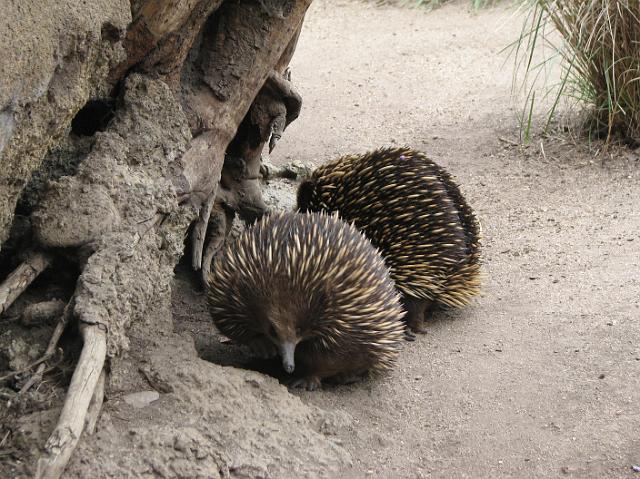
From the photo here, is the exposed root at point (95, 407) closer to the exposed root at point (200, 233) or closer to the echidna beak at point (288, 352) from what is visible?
the echidna beak at point (288, 352)

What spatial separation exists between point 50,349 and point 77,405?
15.0 inches

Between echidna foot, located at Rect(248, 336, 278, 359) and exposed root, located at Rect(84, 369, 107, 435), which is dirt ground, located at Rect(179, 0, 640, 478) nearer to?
echidna foot, located at Rect(248, 336, 278, 359)

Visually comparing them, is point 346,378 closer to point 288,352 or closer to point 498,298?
point 288,352

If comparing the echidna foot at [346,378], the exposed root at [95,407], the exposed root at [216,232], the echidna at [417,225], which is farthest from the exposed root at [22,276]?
the echidna at [417,225]

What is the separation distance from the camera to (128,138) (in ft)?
13.0

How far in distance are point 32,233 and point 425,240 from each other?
8.39 ft

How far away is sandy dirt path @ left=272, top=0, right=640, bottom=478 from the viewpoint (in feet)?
12.7

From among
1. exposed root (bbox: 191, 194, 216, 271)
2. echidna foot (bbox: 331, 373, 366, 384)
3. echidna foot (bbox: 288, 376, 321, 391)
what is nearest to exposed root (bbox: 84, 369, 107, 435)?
echidna foot (bbox: 288, 376, 321, 391)

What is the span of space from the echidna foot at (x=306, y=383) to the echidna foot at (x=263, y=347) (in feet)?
Result: 0.58

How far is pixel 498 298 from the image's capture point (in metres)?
5.51

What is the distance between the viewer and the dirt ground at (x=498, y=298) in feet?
12.7

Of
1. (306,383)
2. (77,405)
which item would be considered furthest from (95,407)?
(306,383)

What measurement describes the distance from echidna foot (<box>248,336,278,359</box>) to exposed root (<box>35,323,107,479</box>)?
1218mm

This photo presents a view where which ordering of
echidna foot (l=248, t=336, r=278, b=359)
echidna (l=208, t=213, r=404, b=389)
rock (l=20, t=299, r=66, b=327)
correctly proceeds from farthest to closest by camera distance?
echidna foot (l=248, t=336, r=278, b=359) → echidna (l=208, t=213, r=404, b=389) → rock (l=20, t=299, r=66, b=327)
